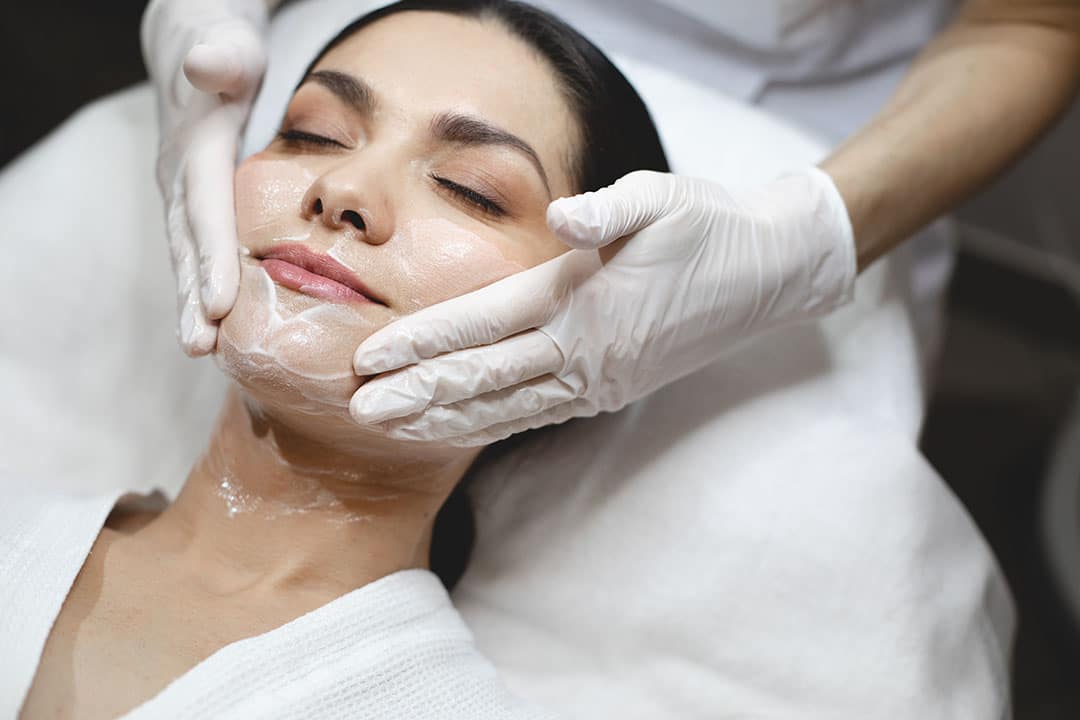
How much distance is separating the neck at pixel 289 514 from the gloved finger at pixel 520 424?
99mm

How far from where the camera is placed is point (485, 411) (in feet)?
4.07

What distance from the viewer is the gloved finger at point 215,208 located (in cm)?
121

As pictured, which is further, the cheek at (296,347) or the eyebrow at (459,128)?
the eyebrow at (459,128)

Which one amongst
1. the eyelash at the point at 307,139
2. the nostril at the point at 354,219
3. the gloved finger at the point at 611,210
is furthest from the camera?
the eyelash at the point at 307,139

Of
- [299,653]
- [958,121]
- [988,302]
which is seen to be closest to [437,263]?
[299,653]

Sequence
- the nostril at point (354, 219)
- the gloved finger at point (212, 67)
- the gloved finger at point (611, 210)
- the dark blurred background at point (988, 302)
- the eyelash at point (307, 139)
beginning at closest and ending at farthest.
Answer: the gloved finger at point (611, 210) → the nostril at point (354, 219) → the eyelash at point (307, 139) → the gloved finger at point (212, 67) → the dark blurred background at point (988, 302)

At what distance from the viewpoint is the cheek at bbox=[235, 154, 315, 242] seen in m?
1.26

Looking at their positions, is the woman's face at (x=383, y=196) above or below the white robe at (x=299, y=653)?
above

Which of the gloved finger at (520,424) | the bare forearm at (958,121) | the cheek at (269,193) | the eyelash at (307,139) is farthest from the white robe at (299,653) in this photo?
the bare forearm at (958,121)

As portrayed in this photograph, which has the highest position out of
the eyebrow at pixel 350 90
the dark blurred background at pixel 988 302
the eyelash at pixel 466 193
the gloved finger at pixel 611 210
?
the eyebrow at pixel 350 90

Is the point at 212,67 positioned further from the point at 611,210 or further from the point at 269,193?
the point at 611,210

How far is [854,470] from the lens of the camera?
4.91 feet

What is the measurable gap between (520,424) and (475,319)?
19 centimetres

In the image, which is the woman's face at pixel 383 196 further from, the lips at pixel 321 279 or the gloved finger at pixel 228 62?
the gloved finger at pixel 228 62
